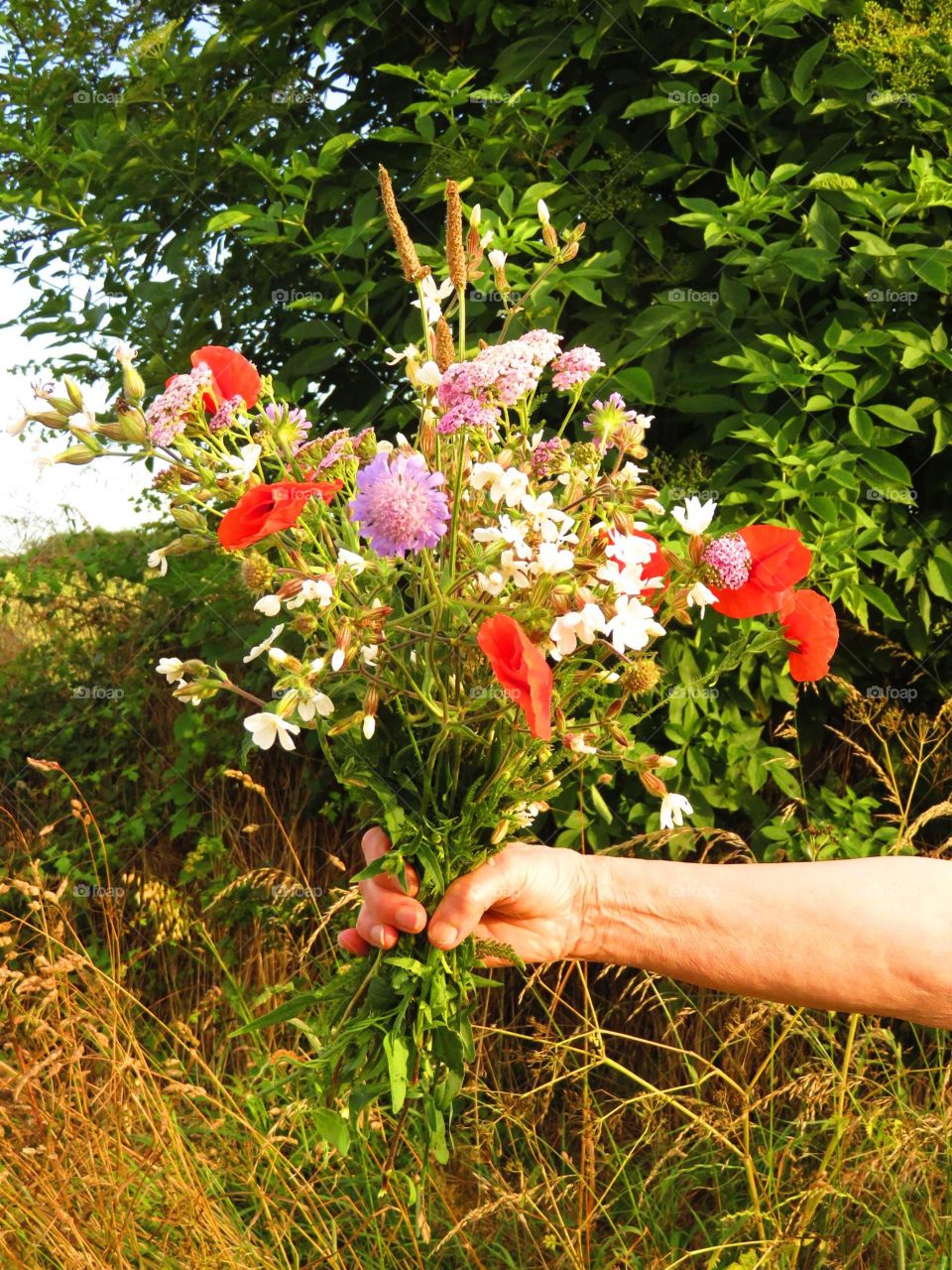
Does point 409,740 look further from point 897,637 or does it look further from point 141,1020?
point 141,1020

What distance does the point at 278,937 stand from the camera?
3.24 metres

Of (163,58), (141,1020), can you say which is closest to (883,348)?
(163,58)

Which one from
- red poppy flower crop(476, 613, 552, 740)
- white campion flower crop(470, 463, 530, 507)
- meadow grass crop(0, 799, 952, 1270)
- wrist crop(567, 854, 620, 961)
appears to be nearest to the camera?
red poppy flower crop(476, 613, 552, 740)

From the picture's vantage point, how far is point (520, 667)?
107cm

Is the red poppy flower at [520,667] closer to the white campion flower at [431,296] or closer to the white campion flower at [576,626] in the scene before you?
the white campion flower at [576,626]

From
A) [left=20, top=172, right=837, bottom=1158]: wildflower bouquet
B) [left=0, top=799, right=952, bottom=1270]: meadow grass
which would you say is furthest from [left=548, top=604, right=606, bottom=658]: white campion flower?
[left=0, top=799, right=952, bottom=1270]: meadow grass

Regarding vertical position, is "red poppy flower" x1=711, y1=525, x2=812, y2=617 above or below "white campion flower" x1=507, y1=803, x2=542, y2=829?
above

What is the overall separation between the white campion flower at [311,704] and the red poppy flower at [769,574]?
0.43 metres

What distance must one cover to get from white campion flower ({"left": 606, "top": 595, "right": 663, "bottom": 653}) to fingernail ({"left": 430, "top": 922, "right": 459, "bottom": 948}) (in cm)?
41

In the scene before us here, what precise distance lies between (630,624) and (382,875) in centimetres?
45

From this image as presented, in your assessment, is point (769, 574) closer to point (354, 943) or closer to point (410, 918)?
point (410, 918)

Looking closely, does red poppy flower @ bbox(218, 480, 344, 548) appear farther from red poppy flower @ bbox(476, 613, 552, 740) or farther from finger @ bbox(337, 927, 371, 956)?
finger @ bbox(337, 927, 371, 956)

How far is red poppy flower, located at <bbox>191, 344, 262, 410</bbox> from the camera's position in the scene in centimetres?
135

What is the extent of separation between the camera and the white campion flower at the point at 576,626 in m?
1.12
